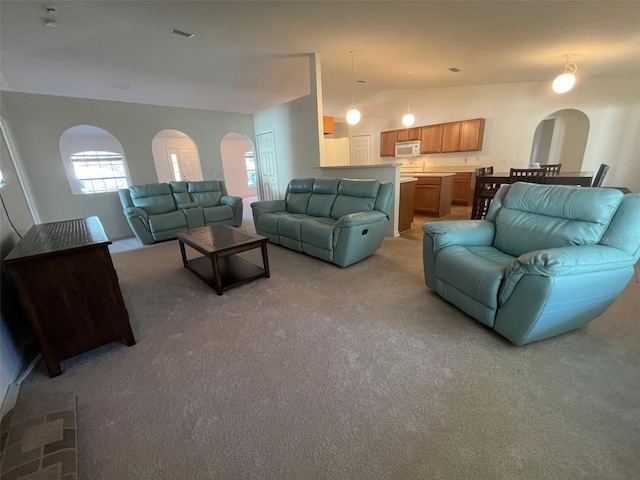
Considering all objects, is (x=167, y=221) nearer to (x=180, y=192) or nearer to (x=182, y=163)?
(x=180, y=192)

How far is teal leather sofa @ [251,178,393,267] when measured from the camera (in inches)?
119

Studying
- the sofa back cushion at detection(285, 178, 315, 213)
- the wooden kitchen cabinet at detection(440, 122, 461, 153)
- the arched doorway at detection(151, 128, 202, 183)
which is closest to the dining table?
the wooden kitchen cabinet at detection(440, 122, 461, 153)

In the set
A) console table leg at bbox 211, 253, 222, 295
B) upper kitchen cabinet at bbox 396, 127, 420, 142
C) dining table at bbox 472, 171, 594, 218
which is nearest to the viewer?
console table leg at bbox 211, 253, 222, 295

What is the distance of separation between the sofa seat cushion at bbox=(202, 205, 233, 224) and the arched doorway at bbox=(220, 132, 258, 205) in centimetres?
402

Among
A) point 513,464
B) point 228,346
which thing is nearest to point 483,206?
point 513,464

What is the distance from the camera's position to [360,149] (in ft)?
27.3

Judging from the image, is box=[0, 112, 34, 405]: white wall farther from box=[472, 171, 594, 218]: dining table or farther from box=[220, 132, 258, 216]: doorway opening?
box=[220, 132, 258, 216]: doorway opening

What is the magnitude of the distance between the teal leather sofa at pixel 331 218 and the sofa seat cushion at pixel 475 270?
40.0 inches

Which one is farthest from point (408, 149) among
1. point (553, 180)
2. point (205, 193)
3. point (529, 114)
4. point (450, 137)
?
point (205, 193)

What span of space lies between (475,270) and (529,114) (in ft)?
18.9

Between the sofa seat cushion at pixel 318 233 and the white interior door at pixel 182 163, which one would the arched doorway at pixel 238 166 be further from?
the sofa seat cushion at pixel 318 233

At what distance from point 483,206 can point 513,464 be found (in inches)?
162

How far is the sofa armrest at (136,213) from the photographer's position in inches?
164

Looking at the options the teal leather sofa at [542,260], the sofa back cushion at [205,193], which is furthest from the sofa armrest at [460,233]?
the sofa back cushion at [205,193]
